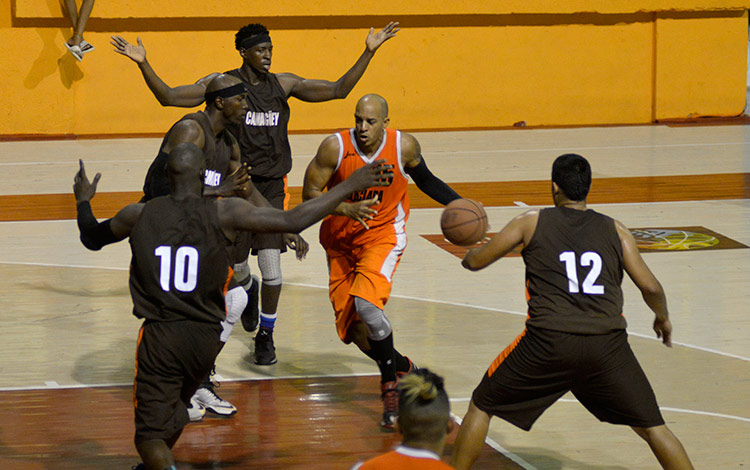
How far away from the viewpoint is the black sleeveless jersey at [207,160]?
6332mm

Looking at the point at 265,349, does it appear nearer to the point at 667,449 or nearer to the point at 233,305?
the point at 233,305

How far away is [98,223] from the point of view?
16.7 ft

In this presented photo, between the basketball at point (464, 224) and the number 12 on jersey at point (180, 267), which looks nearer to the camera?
the number 12 on jersey at point (180, 267)

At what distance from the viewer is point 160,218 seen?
15.6 ft

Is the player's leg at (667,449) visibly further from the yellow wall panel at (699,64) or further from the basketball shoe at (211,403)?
the yellow wall panel at (699,64)

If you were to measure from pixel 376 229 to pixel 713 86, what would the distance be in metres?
15.6

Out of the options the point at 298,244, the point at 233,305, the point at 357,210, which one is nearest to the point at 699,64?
the point at 298,244

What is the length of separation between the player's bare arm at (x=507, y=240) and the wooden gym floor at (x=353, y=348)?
1294 mm

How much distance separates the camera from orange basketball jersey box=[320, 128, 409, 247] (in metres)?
6.68

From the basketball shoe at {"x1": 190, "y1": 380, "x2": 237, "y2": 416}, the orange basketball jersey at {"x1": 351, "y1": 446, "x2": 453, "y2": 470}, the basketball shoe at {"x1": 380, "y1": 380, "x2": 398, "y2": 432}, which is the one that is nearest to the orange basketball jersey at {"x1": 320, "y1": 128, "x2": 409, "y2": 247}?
the basketball shoe at {"x1": 380, "y1": 380, "x2": 398, "y2": 432}

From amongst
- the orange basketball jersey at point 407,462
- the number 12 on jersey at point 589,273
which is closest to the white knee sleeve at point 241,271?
the number 12 on jersey at point 589,273

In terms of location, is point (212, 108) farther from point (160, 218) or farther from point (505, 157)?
point (505, 157)

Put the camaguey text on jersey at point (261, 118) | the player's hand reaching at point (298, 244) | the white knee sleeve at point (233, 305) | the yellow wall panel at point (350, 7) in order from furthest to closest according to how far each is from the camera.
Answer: the yellow wall panel at point (350, 7)
the camaguey text on jersey at point (261, 118)
the player's hand reaching at point (298, 244)
the white knee sleeve at point (233, 305)

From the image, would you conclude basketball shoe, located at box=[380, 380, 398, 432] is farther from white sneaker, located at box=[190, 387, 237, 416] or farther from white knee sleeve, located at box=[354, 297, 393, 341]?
white sneaker, located at box=[190, 387, 237, 416]
